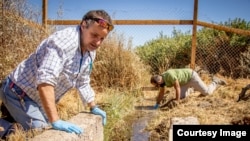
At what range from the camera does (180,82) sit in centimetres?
888

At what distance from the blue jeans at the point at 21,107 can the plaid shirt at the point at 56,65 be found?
2.6 inches

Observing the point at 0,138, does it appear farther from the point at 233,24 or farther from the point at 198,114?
the point at 233,24

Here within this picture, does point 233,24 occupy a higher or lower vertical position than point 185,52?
higher

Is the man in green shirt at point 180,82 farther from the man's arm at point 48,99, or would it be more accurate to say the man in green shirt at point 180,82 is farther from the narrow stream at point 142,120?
the man's arm at point 48,99

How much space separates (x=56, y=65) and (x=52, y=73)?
0.08 m

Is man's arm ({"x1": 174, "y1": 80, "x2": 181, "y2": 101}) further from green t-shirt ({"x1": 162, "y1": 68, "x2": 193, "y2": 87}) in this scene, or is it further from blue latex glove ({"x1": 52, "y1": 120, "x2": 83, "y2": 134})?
blue latex glove ({"x1": 52, "y1": 120, "x2": 83, "y2": 134})

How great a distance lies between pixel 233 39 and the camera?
12.7m

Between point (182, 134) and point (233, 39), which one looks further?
point (233, 39)

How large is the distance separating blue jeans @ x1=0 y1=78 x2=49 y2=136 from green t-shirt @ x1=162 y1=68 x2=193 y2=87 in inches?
187

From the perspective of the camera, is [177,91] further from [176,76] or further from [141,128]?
[141,128]

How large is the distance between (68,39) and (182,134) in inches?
63.4

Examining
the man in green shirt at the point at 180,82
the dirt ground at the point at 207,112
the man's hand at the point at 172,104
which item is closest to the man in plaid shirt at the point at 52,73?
the dirt ground at the point at 207,112

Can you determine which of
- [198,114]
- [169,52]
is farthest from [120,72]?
[169,52]

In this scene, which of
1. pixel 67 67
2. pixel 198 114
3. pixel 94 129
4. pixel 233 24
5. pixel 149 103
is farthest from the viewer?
pixel 233 24
